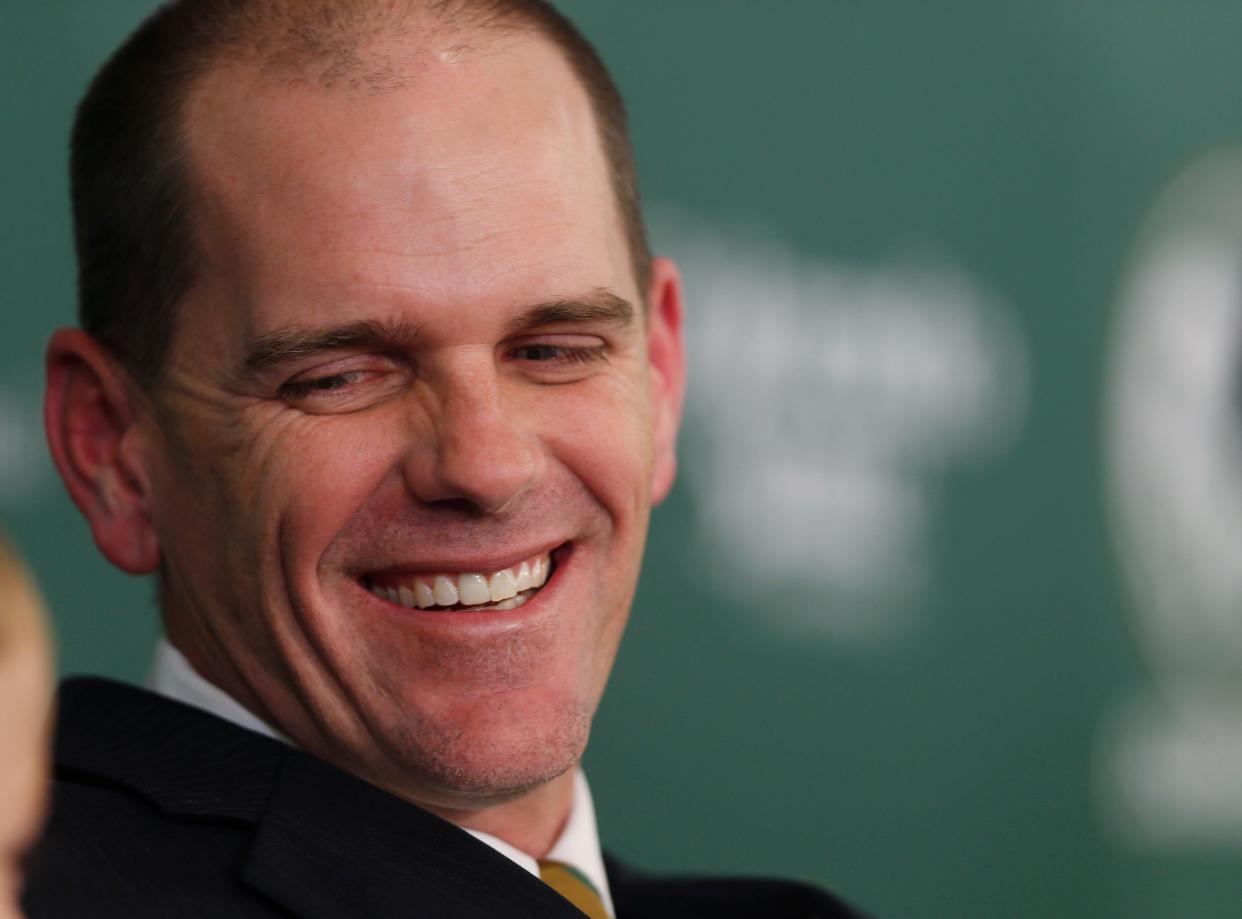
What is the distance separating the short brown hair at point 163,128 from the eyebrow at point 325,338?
4.9 inches

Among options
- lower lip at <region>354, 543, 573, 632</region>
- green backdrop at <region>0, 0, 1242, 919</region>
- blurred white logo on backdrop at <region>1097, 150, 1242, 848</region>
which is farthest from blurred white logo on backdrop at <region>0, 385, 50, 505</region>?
blurred white logo on backdrop at <region>1097, 150, 1242, 848</region>

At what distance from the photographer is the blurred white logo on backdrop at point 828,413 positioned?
111 inches

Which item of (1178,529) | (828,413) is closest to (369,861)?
(828,413)

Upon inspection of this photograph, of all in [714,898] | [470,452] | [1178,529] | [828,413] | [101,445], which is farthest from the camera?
[1178,529]

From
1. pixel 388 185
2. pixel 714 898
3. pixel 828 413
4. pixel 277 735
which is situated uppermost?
pixel 388 185

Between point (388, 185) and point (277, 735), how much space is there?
1.80 feet

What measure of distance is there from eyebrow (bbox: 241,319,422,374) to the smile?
22 centimetres

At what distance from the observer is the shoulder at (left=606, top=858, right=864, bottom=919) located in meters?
1.76

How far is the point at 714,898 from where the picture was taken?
1817 mm

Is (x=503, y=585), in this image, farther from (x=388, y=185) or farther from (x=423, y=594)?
(x=388, y=185)

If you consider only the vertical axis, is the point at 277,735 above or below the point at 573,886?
above

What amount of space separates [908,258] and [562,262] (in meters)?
1.62

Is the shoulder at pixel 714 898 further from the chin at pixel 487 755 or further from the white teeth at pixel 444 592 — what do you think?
the white teeth at pixel 444 592

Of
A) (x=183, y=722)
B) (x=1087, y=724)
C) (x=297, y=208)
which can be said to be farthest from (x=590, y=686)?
(x=1087, y=724)
